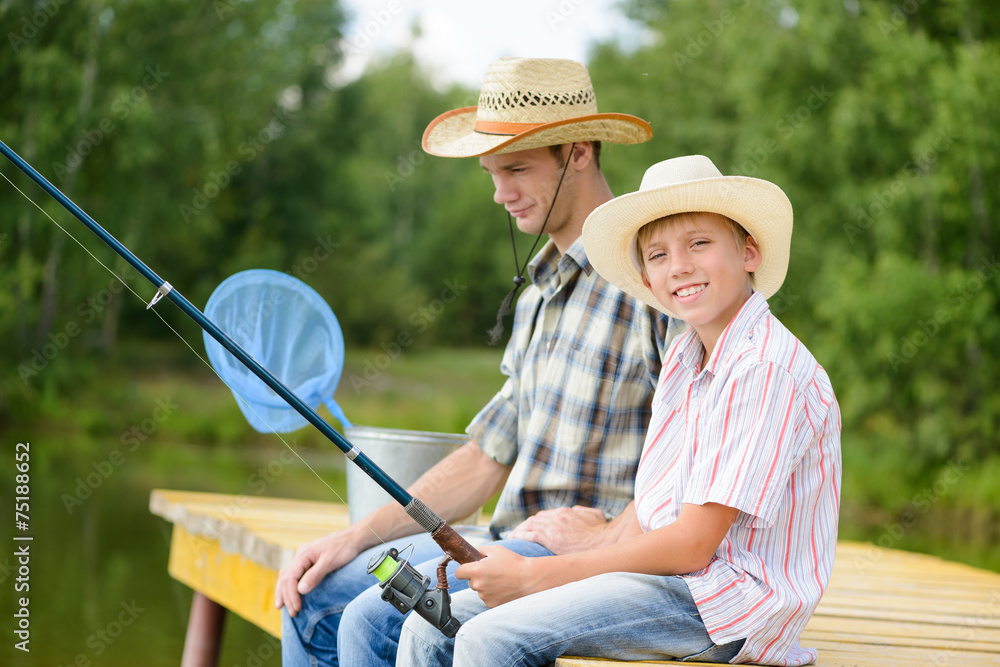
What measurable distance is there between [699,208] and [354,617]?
0.96m

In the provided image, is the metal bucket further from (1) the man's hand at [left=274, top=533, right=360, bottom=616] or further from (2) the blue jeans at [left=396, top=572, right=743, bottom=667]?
(2) the blue jeans at [left=396, top=572, right=743, bottom=667]

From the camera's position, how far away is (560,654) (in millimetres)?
1549

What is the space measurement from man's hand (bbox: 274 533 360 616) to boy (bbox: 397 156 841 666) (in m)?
0.46

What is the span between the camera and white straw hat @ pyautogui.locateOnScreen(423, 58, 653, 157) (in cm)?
219

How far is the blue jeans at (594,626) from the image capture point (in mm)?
1530

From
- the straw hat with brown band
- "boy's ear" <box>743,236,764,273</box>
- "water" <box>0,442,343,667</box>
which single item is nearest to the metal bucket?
the straw hat with brown band

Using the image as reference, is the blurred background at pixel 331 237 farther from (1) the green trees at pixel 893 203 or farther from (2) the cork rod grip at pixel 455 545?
(2) the cork rod grip at pixel 455 545

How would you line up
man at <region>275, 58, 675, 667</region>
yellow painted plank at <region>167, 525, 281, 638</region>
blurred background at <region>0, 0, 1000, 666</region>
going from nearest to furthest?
man at <region>275, 58, 675, 667</region> < yellow painted plank at <region>167, 525, 281, 638</region> < blurred background at <region>0, 0, 1000, 666</region>

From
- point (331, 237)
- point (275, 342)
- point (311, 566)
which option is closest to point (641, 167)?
point (331, 237)

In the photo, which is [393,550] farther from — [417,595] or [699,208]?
[699,208]

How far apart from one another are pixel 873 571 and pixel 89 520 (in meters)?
6.44

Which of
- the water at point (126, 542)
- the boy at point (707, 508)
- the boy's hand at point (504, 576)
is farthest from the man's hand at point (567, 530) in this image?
the water at point (126, 542)

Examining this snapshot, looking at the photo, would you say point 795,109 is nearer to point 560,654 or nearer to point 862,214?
point 862,214

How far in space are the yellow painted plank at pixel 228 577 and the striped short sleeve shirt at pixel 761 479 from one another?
1.54 metres
